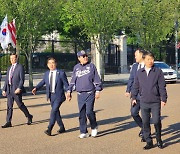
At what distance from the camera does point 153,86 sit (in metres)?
7.30

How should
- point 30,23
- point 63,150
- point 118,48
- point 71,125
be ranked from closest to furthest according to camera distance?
point 63,150
point 71,125
point 30,23
point 118,48

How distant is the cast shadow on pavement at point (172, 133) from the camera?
7.94 meters

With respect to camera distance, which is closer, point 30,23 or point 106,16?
point 30,23

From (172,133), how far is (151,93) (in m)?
1.88

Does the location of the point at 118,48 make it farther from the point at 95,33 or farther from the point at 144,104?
the point at 144,104

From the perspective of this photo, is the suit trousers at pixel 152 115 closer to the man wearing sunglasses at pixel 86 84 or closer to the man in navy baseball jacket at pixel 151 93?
the man in navy baseball jacket at pixel 151 93

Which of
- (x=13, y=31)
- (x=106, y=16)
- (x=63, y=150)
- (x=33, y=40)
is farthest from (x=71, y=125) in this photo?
(x=106, y=16)

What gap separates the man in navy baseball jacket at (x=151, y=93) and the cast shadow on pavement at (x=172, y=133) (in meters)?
0.56

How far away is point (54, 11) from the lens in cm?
2128

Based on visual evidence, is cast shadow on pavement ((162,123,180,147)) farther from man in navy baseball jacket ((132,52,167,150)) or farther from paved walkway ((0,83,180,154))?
man in navy baseball jacket ((132,52,167,150))

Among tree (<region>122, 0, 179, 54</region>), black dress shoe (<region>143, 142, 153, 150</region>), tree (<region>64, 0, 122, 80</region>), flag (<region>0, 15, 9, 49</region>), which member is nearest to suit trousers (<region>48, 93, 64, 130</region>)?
black dress shoe (<region>143, 142, 153, 150</region>)

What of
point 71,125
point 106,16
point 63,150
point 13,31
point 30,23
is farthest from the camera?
point 106,16

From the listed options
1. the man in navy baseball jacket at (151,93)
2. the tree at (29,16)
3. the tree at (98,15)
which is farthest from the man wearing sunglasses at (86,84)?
the tree at (98,15)

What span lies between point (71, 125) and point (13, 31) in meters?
10.3
